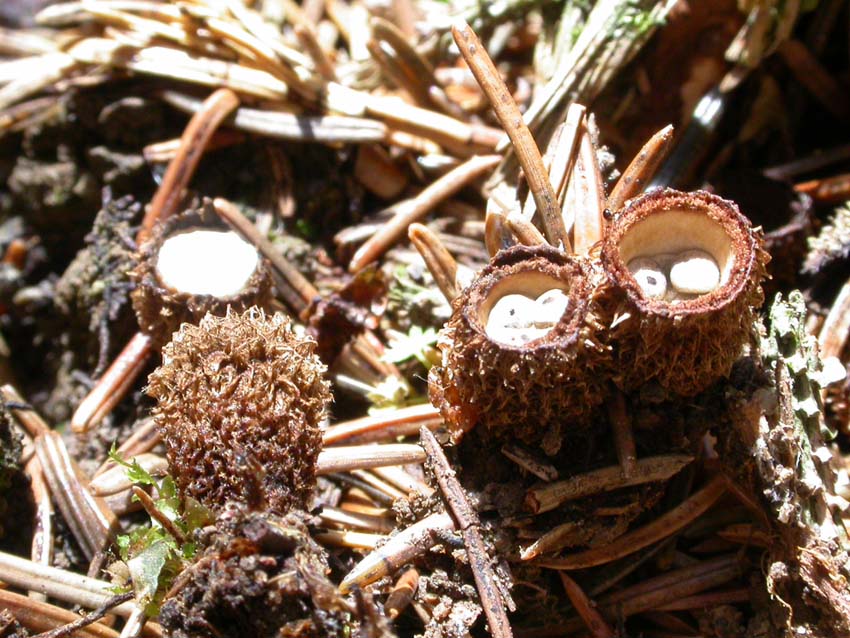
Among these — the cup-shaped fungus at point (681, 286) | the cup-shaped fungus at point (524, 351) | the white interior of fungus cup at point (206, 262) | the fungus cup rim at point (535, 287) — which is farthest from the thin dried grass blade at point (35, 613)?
the cup-shaped fungus at point (681, 286)

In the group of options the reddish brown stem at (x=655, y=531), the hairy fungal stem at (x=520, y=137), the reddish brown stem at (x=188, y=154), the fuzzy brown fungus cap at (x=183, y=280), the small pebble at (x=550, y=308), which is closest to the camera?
the small pebble at (x=550, y=308)

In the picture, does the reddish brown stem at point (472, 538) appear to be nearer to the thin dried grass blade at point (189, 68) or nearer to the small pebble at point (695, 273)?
the small pebble at point (695, 273)

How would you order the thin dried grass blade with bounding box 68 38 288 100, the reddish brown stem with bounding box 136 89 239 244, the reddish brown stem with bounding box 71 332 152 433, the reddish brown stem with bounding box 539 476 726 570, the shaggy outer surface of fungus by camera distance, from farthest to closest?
the thin dried grass blade with bounding box 68 38 288 100 < the reddish brown stem with bounding box 136 89 239 244 < the reddish brown stem with bounding box 71 332 152 433 < the reddish brown stem with bounding box 539 476 726 570 < the shaggy outer surface of fungus

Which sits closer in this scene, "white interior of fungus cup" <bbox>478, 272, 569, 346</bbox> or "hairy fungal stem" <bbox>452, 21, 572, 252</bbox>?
"white interior of fungus cup" <bbox>478, 272, 569, 346</bbox>

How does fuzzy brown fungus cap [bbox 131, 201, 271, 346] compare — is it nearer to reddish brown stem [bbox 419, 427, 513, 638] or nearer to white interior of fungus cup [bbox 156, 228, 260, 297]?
white interior of fungus cup [bbox 156, 228, 260, 297]

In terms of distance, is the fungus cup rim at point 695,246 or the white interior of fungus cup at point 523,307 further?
the white interior of fungus cup at point 523,307

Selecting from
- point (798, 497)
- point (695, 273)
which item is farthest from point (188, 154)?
point (798, 497)

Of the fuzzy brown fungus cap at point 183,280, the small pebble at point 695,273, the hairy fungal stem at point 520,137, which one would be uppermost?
the hairy fungal stem at point 520,137

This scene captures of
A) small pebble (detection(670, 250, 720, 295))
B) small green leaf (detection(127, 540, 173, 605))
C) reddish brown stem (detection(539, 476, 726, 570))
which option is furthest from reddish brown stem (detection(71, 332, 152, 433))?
small pebble (detection(670, 250, 720, 295))
